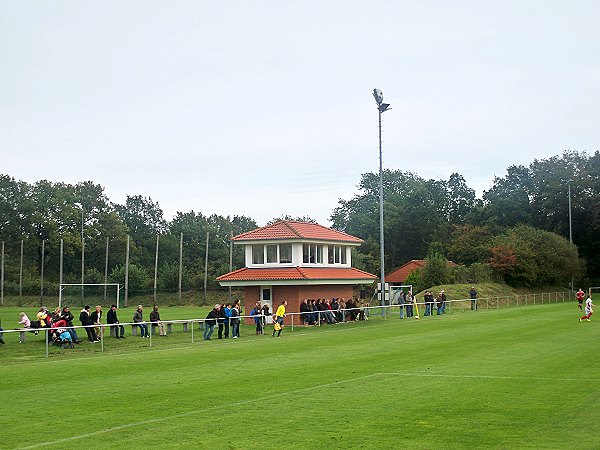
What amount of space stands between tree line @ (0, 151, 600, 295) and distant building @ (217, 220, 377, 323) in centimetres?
2225

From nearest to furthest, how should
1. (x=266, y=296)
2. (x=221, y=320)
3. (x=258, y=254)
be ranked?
(x=221, y=320), (x=266, y=296), (x=258, y=254)

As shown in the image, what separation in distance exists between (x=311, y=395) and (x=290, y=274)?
99.5 feet

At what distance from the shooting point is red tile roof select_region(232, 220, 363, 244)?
4884 centimetres

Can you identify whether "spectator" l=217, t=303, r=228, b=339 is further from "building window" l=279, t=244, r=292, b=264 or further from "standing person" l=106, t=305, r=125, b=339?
"building window" l=279, t=244, r=292, b=264

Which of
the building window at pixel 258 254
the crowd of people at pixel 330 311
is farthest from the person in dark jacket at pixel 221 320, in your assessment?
the building window at pixel 258 254

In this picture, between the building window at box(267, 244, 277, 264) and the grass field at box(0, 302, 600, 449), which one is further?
the building window at box(267, 244, 277, 264)

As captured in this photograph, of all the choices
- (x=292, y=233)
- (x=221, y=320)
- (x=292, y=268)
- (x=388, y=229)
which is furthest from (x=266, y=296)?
(x=388, y=229)

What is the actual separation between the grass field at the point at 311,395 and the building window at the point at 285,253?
19.0m

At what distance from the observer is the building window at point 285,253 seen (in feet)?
161

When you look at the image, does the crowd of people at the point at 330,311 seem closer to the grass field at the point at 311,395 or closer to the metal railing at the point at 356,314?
the metal railing at the point at 356,314

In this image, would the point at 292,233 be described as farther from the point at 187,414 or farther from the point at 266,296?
the point at 187,414

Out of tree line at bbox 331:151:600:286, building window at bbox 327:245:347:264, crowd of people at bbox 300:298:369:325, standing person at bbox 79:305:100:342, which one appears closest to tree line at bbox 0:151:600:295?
tree line at bbox 331:151:600:286

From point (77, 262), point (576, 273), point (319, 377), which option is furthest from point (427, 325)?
point (77, 262)

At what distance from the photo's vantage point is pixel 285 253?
49.1 meters
